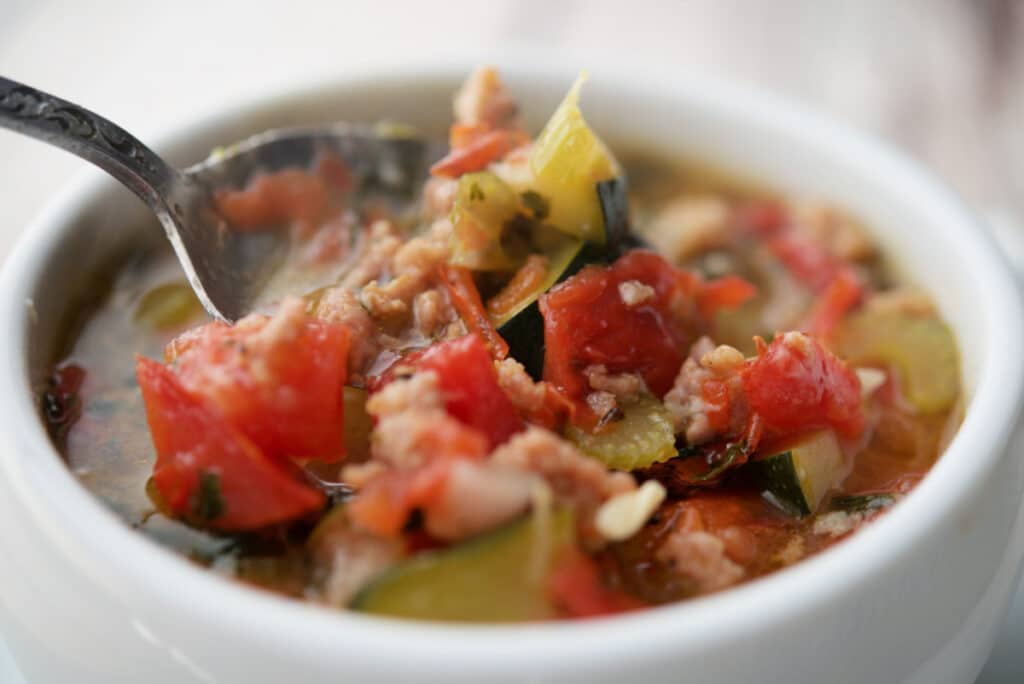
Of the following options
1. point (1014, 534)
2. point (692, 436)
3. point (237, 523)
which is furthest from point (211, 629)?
point (1014, 534)

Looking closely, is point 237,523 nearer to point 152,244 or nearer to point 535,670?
point 535,670

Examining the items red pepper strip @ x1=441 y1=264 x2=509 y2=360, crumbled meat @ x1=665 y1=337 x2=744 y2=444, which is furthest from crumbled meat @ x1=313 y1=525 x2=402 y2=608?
crumbled meat @ x1=665 y1=337 x2=744 y2=444

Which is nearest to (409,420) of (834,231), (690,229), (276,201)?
(276,201)

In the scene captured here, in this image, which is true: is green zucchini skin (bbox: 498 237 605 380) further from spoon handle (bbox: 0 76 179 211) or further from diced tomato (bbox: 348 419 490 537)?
spoon handle (bbox: 0 76 179 211)

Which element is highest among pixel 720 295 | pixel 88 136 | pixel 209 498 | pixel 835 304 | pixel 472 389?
pixel 88 136

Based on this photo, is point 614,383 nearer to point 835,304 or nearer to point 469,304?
point 469,304

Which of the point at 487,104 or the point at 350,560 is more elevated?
the point at 487,104
